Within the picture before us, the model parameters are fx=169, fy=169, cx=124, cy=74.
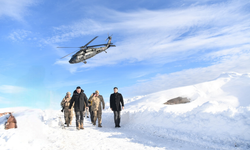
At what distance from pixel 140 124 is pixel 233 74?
13.1m

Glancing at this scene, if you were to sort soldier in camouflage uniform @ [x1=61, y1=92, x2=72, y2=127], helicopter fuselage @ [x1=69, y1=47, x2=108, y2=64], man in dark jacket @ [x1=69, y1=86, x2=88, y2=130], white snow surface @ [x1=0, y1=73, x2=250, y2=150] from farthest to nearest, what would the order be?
helicopter fuselage @ [x1=69, y1=47, x2=108, y2=64]
soldier in camouflage uniform @ [x1=61, y1=92, x2=72, y2=127]
man in dark jacket @ [x1=69, y1=86, x2=88, y2=130]
white snow surface @ [x1=0, y1=73, x2=250, y2=150]

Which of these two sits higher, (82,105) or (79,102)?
(79,102)

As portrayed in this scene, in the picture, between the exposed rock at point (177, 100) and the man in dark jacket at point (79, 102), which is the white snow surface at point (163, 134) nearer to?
the man in dark jacket at point (79, 102)

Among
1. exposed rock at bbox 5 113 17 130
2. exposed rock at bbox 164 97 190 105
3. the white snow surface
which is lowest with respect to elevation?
the white snow surface

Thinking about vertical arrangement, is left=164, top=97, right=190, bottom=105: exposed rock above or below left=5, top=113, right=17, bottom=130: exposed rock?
above

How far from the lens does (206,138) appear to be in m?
6.63

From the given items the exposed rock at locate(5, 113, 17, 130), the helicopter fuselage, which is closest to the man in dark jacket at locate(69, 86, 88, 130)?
the exposed rock at locate(5, 113, 17, 130)

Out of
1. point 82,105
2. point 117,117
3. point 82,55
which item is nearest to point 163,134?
point 117,117

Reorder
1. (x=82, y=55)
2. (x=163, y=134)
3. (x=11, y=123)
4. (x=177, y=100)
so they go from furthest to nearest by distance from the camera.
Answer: (x=82, y=55) → (x=177, y=100) → (x=163, y=134) → (x=11, y=123)

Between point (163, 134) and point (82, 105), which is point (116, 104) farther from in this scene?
point (163, 134)

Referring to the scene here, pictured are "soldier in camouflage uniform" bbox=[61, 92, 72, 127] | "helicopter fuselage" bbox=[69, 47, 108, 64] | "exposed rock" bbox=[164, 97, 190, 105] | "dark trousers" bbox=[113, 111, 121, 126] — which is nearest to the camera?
"dark trousers" bbox=[113, 111, 121, 126]

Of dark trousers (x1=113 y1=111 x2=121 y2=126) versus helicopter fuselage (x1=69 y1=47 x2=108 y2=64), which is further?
helicopter fuselage (x1=69 y1=47 x2=108 y2=64)

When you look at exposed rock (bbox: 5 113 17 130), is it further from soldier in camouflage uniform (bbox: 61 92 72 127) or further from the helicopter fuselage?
the helicopter fuselage

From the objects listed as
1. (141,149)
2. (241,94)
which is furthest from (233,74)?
(141,149)
